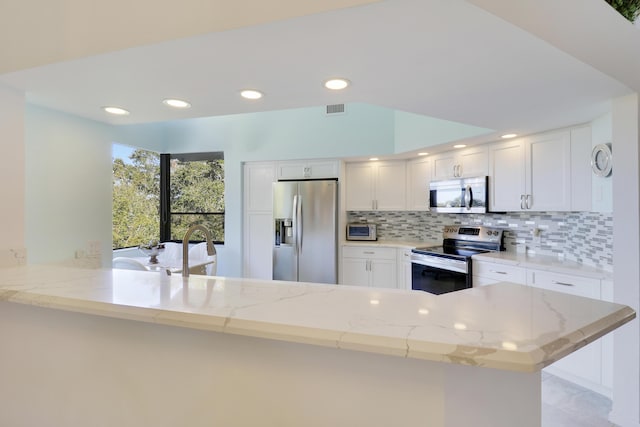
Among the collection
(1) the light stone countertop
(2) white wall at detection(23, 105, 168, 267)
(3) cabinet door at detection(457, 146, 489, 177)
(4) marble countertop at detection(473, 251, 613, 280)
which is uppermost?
(3) cabinet door at detection(457, 146, 489, 177)

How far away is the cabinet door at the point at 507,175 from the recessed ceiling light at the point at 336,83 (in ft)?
8.09

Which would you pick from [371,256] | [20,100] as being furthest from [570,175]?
[20,100]

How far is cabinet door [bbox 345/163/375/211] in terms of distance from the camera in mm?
4605

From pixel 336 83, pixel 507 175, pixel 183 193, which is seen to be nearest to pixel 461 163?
pixel 507 175

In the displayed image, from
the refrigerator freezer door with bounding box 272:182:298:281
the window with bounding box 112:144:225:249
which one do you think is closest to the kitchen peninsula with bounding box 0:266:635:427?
the refrigerator freezer door with bounding box 272:182:298:281

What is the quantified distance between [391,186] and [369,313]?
3.74 metres

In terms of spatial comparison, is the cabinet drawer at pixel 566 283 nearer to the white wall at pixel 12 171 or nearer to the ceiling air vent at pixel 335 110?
the ceiling air vent at pixel 335 110

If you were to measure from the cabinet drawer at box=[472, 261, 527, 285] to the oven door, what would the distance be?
0.39 ft

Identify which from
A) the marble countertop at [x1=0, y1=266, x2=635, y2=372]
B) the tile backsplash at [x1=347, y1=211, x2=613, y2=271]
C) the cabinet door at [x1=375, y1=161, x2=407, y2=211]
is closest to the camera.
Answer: the marble countertop at [x1=0, y1=266, x2=635, y2=372]

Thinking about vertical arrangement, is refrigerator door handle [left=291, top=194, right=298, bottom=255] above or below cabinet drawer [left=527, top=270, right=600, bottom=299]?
above

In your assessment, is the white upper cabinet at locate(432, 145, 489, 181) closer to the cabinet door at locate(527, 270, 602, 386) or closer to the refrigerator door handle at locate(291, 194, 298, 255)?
the cabinet door at locate(527, 270, 602, 386)

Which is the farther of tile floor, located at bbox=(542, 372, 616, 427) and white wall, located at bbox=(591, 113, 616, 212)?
white wall, located at bbox=(591, 113, 616, 212)

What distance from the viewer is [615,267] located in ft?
6.69

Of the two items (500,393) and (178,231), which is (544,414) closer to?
(500,393)
